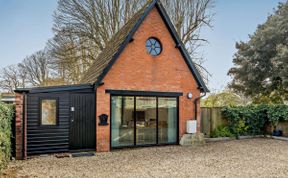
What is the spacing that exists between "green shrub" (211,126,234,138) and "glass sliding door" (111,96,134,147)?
515cm

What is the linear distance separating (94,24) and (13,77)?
569 inches

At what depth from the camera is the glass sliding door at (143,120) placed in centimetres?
1042

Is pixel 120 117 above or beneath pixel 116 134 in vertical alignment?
above

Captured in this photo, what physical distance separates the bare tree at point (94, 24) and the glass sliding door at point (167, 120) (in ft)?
27.8

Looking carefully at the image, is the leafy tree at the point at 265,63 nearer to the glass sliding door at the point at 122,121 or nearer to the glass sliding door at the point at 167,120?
the glass sliding door at the point at 167,120

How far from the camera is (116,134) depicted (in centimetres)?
1037

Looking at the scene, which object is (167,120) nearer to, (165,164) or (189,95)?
(189,95)

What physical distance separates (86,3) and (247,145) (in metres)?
13.8

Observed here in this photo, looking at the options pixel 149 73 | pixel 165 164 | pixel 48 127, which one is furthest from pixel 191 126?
pixel 48 127

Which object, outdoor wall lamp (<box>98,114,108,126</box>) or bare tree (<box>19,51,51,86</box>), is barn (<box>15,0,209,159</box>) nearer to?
outdoor wall lamp (<box>98,114,108,126</box>)

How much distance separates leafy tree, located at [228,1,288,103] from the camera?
17.5 meters

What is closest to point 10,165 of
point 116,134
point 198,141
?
point 116,134

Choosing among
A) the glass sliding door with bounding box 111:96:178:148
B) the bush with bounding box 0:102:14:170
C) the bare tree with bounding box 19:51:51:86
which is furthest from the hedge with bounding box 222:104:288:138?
the bare tree with bounding box 19:51:51:86

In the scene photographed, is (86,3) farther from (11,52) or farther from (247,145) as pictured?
(247,145)
